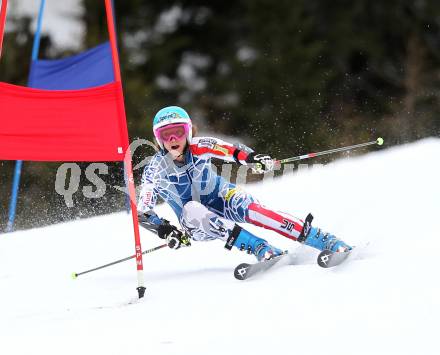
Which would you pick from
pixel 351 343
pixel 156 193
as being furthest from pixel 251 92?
pixel 351 343

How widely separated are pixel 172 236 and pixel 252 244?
524 millimetres

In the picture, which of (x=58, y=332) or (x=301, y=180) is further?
(x=301, y=180)

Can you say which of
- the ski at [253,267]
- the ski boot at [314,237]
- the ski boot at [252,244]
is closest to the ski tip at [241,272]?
the ski at [253,267]

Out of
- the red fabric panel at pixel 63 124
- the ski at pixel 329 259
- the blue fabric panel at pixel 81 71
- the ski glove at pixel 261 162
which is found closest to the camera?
the ski at pixel 329 259

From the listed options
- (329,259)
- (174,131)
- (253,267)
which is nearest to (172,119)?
(174,131)

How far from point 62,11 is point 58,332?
15390mm

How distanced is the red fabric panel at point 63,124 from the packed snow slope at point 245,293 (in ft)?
3.05

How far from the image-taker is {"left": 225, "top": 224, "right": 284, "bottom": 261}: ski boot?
4859 mm

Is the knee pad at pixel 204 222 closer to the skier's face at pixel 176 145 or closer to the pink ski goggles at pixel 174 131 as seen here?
the skier's face at pixel 176 145

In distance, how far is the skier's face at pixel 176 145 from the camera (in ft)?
17.1

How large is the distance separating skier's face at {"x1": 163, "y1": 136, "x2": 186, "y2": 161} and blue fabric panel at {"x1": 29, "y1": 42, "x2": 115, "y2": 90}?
3.12 metres

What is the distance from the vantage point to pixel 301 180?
28.2 feet

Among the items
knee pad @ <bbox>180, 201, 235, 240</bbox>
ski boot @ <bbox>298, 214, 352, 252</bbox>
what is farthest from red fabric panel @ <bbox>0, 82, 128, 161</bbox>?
ski boot @ <bbox>298, 214, 352, 252</bbox>

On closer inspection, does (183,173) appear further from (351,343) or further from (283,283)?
(351,343)
